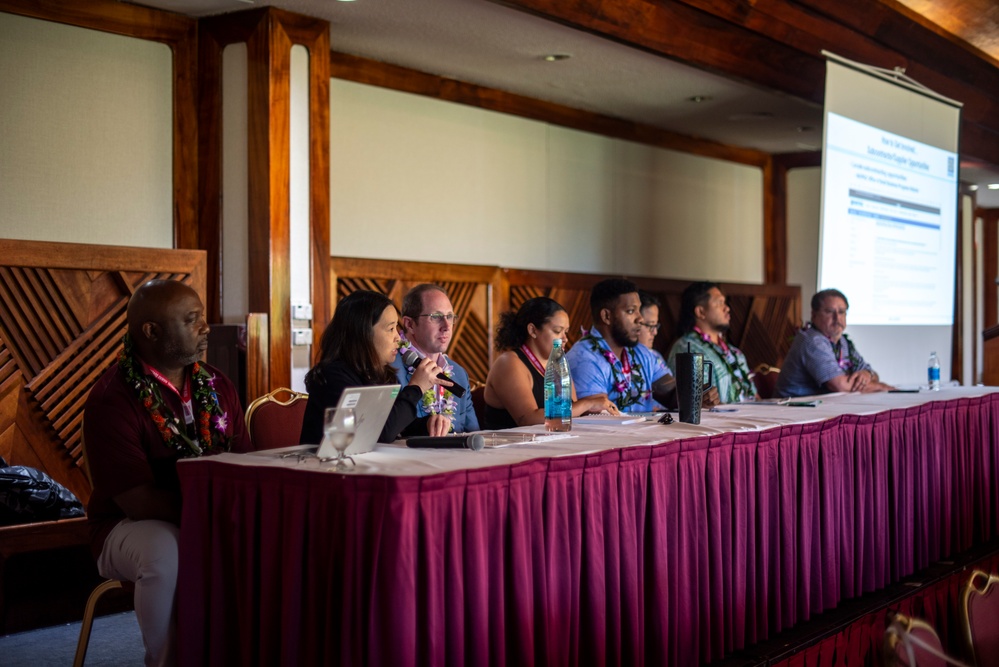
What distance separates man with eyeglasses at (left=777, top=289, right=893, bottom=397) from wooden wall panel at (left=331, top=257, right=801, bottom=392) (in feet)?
4.37

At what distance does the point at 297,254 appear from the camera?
5359mm

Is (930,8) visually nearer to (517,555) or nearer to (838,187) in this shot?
(838,187)

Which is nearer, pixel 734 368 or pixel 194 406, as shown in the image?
pixel 194 406

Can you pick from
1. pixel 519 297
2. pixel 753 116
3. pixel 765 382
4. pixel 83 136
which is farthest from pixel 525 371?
pixel 753 116

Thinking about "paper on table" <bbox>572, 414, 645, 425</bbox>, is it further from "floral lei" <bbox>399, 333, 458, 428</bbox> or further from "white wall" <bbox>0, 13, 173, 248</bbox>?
"white wall" <bbox>0, 13, 173, 248</bbox>

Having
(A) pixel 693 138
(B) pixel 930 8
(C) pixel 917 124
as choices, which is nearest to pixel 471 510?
(C) pixel 917 124

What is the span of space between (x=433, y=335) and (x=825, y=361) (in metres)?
2.50

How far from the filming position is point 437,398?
334cm

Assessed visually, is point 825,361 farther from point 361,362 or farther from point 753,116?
point 753,116

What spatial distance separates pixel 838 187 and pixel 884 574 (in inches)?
125

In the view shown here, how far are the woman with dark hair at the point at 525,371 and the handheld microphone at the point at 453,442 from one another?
1.11m

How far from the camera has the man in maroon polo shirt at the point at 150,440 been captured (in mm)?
2527

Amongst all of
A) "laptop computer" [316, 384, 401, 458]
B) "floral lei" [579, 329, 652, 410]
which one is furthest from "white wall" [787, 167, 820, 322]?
"laptop computer" [316, 384, 401, 458]

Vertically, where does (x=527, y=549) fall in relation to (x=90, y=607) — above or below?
above
